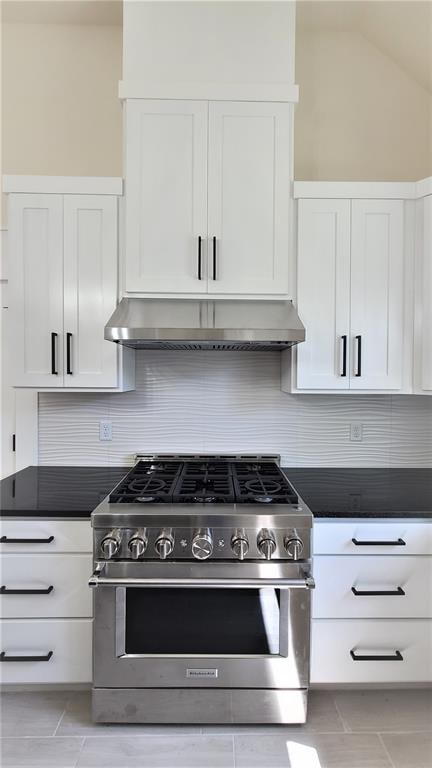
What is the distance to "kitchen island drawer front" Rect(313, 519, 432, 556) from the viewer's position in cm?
193

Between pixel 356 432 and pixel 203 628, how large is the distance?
4.32 ft

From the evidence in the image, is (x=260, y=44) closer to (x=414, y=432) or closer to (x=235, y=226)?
(x=235, y=226)

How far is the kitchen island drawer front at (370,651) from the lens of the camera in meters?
1.95

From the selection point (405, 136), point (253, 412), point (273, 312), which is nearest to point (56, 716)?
point (253, 412)

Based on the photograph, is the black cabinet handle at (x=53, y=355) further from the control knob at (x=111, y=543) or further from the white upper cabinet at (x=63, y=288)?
the control knob at (x=111, y=543)

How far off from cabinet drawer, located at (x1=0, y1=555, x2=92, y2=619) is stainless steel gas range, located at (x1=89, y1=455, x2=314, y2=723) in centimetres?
20

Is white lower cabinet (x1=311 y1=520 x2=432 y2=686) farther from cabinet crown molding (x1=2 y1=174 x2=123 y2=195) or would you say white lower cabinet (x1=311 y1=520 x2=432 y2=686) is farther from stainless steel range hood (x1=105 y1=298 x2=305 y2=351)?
cabinet crown molding (x1=2 y1=174 x2=123 y2=195)

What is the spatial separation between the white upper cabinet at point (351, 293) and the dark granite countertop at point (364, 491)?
47cm

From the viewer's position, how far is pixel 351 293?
7.33 ft

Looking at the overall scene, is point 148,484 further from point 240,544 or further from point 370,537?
point 370,537

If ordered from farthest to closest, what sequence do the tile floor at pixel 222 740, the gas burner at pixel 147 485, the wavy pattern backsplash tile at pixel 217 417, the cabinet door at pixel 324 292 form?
the wavy pattern backsplash tile at pixel 217 417 → the cabinet door at pixel 324 292 → the gas burner at pixel 147 485 → the tile floor at pixel 222 740

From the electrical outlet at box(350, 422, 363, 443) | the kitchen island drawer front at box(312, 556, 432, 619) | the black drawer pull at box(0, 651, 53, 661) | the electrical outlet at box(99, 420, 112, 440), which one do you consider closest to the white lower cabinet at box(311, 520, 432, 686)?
the kitchen island drawer front at box(312, 556, 432, 619)

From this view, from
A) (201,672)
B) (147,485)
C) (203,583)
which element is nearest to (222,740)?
(201,672)

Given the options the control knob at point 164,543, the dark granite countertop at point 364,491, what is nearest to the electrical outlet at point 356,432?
the dark granite countertop at point 364,491
